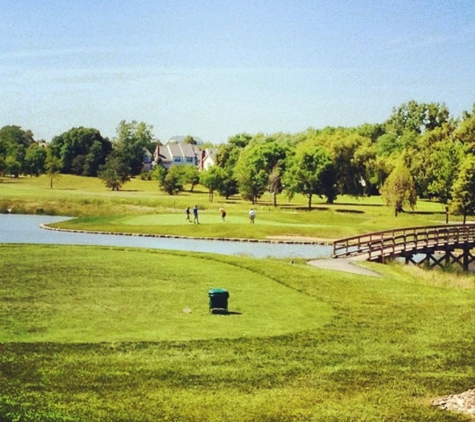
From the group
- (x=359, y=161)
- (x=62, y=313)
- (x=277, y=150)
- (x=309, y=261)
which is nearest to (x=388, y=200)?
(x=359, y=161)

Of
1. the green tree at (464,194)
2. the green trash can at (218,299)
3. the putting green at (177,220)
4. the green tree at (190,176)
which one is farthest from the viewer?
the green tree at (190,176)

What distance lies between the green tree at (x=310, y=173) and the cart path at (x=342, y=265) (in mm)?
63161

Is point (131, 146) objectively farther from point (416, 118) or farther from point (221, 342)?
point (221, 342)

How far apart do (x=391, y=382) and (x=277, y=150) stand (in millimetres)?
107459

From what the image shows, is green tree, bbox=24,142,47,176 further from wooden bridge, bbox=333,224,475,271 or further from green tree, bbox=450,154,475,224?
wooden bridge, bbox=333,224,475,271

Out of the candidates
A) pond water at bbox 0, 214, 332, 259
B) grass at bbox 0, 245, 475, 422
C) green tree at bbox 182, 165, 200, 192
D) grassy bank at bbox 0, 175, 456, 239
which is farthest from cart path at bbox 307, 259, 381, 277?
green tree at bbox 182, 165, 200, 192

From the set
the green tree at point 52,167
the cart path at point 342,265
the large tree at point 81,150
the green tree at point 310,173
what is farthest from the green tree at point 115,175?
the cart path at point 342,265

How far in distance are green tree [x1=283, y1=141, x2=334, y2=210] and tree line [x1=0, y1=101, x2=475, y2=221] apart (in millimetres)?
150

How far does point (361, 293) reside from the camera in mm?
30984

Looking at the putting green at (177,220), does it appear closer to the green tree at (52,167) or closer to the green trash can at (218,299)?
the green trash can at (218,299)

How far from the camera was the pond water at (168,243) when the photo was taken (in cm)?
5453

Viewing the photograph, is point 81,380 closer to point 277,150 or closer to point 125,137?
point 277,150

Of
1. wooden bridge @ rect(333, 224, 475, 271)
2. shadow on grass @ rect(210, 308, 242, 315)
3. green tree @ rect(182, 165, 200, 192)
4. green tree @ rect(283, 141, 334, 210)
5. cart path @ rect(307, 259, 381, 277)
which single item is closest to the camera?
shadow on grass @ rect(210, 308, 242, 315)

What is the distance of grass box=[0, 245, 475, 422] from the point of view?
15.6 meters
